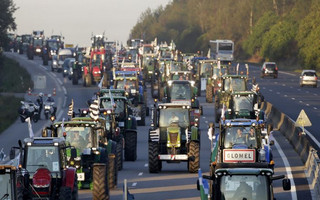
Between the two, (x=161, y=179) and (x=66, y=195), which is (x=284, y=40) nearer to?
(x=161, y=179)

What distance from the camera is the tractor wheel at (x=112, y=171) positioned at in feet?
111

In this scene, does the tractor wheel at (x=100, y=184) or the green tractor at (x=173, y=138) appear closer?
the tractor wheel at (x=100, y=184)

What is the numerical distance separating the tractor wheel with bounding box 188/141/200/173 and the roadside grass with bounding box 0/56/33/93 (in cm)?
5960

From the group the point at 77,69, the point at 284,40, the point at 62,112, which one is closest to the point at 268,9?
the point at 284,40

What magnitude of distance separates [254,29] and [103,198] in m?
143

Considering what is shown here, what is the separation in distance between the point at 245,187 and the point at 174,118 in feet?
56.8

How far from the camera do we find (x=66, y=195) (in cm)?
2527

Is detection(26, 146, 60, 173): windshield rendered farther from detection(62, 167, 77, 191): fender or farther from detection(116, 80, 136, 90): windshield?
detection(116, 80, 136, 90): windshield

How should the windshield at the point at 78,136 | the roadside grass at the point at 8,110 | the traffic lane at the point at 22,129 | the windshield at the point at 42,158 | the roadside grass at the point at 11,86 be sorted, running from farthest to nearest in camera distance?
the roadside grass at the point at 11,86, the roadside grass at the point at 8,110, the traffic lane at the point at 22,129, the windshield at the point at 78,136, the windshield at the point at 42,158

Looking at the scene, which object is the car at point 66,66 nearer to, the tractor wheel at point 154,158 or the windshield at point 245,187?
the tractor wheel at point 154,158

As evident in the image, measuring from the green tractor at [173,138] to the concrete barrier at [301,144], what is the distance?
12.3ft

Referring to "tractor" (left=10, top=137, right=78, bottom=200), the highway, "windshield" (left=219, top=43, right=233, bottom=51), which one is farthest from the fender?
"windshield" (left=219, top=43, right=233, bottom=51)

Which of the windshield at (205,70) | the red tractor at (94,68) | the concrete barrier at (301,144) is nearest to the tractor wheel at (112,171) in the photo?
the concrete barrier at (301,144)

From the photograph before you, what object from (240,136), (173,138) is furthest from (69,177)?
(173,138)
